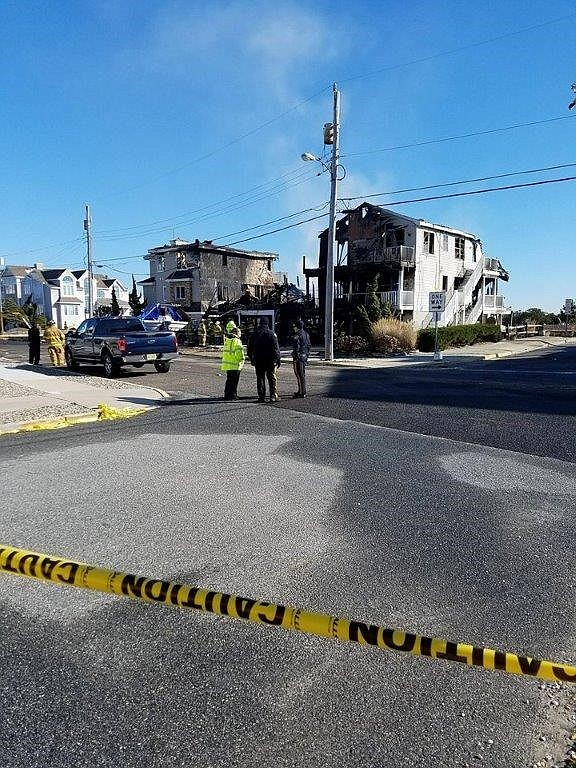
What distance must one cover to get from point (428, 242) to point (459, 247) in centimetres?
581

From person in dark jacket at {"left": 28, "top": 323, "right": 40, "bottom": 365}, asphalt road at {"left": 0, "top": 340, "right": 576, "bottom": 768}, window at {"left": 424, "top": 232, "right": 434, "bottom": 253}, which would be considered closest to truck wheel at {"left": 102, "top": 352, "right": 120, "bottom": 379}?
person in dark jacket at {"left": 28, "top": 323, "right": 40, "bottom": 365}

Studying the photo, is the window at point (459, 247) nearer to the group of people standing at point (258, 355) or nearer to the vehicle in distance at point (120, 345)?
the vehicle in distance at point (120, 345)

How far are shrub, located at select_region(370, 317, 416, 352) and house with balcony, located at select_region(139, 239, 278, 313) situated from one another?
26.2m

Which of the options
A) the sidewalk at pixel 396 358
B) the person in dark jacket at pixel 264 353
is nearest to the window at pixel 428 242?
the sidewalk at pixel 396 358

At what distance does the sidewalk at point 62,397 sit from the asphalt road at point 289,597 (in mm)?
1986

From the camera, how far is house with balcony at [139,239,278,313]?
53938 millimetres

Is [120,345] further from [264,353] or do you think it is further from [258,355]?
[264,353]

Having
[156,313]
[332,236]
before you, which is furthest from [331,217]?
[156,313]

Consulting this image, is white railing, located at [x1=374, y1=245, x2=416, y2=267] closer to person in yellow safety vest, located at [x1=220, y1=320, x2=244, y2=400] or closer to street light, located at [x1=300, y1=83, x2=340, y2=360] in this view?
street light, located at [x1=300, y1=83, x2=340, y2=360]

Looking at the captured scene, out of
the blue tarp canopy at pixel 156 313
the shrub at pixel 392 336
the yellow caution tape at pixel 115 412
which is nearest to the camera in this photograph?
the yellow caution tape at pixel 115 412

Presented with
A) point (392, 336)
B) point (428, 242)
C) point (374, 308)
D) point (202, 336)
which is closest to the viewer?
point (392, 336)

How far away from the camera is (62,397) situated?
12391 mm

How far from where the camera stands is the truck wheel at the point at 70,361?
20172mm

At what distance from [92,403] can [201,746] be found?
10.00m
